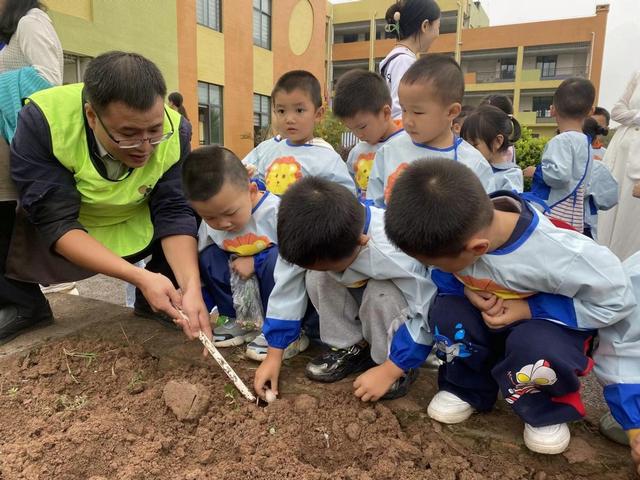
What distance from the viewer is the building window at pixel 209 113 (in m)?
12.1

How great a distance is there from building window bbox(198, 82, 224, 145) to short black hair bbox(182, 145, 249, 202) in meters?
10.4

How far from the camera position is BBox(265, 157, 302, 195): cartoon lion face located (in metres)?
2.78

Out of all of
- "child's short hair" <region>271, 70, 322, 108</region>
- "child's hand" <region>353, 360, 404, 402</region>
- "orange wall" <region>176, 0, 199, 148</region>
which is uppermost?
"orange wall" <region>176, 0, 199, 148</region>

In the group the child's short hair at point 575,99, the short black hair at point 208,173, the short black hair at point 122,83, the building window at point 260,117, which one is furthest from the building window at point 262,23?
the short black hair at point 122,83

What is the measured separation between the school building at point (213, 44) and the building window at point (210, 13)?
0.07ft

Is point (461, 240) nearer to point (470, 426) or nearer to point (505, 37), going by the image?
point (470, 426)

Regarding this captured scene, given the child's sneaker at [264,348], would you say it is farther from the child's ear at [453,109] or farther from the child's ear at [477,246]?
the child's ear at [453,109]

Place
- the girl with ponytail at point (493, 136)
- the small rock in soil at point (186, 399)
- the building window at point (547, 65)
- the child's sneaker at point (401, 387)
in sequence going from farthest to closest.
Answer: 1. the building window at point (547, 65)
2. the girl with ponytail at point (493, 136)
3. the child's sneaker at point (401, 387)
4. the small rock in soil at point (186, 399)

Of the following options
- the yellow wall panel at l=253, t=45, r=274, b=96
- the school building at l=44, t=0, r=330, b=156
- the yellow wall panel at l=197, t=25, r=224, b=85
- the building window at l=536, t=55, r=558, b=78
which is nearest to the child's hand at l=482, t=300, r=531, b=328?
the school building at l=44, t=0, r=330, b=156

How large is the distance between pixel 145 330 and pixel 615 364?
6.33 ft

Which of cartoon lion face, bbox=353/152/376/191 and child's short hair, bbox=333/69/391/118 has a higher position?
child's short hair, bbox=333/69/391/118

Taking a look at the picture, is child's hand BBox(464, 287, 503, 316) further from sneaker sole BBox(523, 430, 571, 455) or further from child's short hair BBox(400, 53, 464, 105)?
child's short hair BBox(400, 53, 464, 105)

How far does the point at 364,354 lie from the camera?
209cm

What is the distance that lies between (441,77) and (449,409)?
4.67 ft
